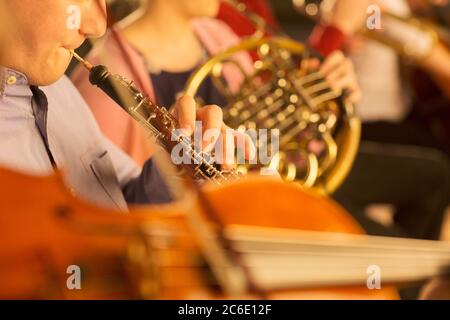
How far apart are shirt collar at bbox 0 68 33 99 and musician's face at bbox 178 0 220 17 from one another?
27cm

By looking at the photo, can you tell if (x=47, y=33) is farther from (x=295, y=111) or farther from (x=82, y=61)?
(x=295, y=111)

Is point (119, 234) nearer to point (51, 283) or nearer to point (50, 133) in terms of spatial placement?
point (51, 283)

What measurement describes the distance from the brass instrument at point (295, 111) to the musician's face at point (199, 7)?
6cm

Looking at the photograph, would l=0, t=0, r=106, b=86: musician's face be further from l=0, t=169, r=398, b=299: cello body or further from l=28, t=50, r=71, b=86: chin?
l=0, t=169, r=398, b=299: cello body

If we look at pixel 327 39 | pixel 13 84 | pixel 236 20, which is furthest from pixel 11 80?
pixel 327 39

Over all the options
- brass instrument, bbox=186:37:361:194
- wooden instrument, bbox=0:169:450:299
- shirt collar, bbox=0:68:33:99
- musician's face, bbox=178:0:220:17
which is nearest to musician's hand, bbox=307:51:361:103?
brass instrument, bbox=186:37:361:194

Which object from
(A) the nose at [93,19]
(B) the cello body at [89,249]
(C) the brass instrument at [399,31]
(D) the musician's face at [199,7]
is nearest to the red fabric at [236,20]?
(D) the musician's face at [199,7]

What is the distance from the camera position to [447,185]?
4.17 ft

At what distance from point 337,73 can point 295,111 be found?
0.29 ft

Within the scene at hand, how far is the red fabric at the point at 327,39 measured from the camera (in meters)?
1.01

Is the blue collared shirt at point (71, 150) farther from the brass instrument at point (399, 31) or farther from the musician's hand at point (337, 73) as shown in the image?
the brass instrument at point (399, 31)

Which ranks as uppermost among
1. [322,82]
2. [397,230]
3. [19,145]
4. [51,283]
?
[322,82]
